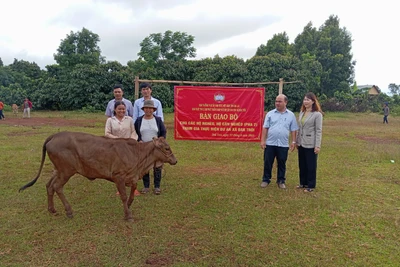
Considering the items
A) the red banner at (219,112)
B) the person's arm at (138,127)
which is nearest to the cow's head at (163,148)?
the person's arm at (138,127)

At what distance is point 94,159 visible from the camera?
14.6 feet

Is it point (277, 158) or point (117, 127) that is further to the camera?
point (277, 158)

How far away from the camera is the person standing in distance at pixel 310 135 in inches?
229

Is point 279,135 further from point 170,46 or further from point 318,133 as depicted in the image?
point 170,46

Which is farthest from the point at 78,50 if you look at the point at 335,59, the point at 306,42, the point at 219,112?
the point at 219,112

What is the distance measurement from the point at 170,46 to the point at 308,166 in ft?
91.8

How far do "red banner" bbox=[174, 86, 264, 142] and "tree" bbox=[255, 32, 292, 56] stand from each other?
30.5 m

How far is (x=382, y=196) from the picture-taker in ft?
19.4

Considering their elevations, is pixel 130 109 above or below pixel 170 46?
below

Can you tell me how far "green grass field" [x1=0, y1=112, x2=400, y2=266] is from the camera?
3.66 metres

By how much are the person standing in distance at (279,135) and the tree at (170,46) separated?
1040 inches

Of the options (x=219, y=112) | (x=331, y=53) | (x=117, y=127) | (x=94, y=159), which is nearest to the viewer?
(x=94, y=159)

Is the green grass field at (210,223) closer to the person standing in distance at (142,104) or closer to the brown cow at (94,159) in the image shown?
the brown cow at (94,159)

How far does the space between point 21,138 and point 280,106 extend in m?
10.7
